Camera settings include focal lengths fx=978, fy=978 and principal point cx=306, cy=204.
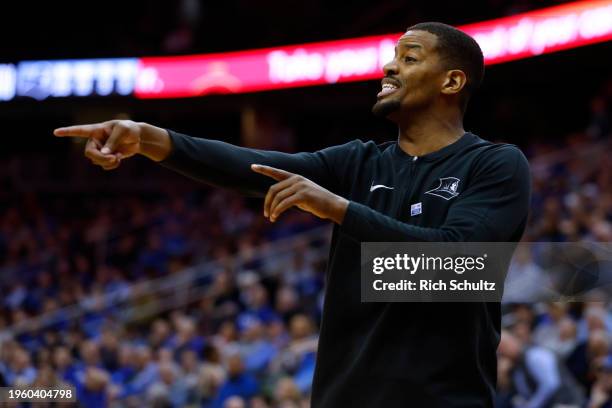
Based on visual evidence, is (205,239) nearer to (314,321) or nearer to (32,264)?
(32,264)

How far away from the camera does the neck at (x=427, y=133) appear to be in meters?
3.05

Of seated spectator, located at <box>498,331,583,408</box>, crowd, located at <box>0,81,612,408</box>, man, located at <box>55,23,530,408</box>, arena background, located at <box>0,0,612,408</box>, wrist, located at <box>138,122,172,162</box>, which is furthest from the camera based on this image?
arena background, located at <box>0,0,612,408</box>

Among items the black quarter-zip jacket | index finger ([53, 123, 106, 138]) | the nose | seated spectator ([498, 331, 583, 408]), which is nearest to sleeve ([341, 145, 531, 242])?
the black quarter-zip jacket

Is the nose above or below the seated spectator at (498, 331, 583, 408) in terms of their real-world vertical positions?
above

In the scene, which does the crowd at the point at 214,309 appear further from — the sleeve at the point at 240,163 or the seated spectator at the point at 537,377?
the sleeve at the point at 240,163

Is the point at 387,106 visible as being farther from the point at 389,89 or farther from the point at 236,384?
the point at 236,384

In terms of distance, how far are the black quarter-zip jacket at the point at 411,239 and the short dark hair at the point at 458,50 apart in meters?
0.21

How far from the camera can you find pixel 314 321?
10.9 metres

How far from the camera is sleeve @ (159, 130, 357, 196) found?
9.50 feet

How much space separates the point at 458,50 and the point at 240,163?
78cm

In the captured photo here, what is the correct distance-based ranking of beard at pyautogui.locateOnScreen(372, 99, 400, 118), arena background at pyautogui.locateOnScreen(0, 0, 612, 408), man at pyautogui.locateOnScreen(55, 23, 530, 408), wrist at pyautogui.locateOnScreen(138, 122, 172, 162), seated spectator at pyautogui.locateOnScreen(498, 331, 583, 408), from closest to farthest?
man at pyautogui.locateOnScreen(55, 23, 530, 408) → wrist at pyautogui.locateOnScreen(138, 122, 172, 162) → beard at pyautogui.locateOnScreen(372, 99, 400, 118) → seated spectator at pyautogui.locateOnScreen(498, 331, 583, 408) → arena background at pyautogui.locateOnScreen(0, 0, 612, 408)

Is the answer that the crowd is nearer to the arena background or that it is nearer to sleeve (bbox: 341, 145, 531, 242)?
the arena background

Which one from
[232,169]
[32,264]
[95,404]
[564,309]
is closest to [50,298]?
[32,264]

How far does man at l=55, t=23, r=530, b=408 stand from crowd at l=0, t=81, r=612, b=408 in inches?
166
